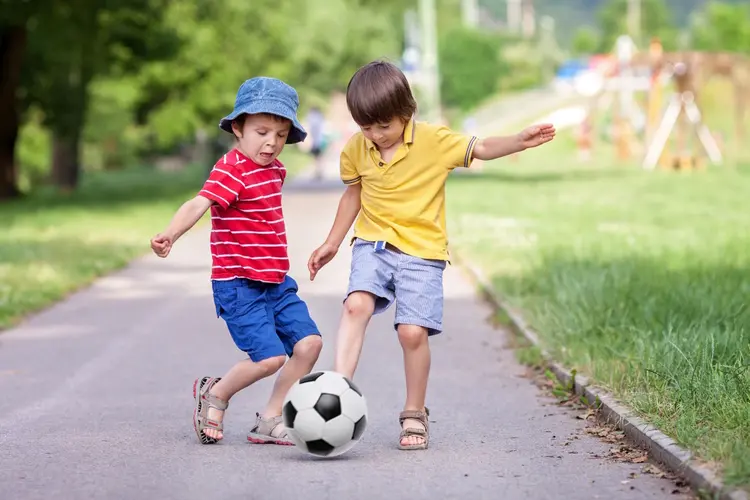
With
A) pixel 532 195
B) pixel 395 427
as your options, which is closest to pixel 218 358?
pixel 395 427

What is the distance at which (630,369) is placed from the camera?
7.82m

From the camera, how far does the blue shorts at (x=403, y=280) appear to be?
6.82 meters

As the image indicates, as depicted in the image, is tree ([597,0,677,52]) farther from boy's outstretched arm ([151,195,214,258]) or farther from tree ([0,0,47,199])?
boy's outstretched arm ([151,195,214,258])

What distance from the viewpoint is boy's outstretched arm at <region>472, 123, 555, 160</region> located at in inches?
261

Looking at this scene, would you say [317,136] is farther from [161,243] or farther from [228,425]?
[161,243]

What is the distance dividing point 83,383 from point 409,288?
2.99m

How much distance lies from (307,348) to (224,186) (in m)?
0.87

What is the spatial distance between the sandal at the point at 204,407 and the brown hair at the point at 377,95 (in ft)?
4.91

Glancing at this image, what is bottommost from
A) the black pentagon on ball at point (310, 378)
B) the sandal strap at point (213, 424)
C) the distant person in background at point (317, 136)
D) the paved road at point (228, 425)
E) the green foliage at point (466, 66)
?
the paved road at point (228, 425)

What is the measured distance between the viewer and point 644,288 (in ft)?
36.9

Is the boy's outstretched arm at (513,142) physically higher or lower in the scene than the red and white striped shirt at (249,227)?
higher

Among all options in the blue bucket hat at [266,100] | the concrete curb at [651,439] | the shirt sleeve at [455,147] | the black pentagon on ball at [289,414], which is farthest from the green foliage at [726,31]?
the black pentagon on ball at [289,414]

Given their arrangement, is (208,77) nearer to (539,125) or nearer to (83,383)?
(83,383)

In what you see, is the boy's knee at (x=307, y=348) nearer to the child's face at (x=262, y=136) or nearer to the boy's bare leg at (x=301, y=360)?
the boy's bare leg at (x=301, y=360)
